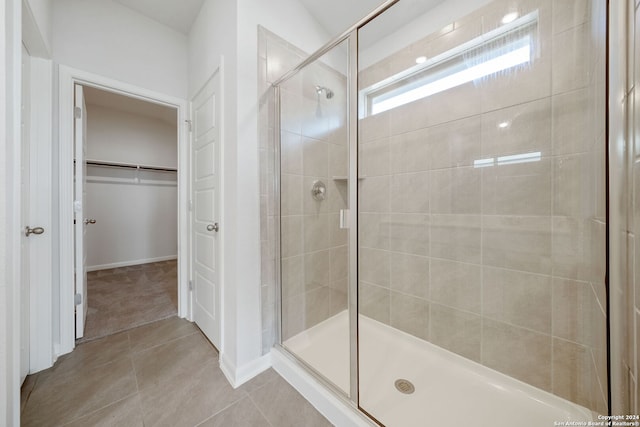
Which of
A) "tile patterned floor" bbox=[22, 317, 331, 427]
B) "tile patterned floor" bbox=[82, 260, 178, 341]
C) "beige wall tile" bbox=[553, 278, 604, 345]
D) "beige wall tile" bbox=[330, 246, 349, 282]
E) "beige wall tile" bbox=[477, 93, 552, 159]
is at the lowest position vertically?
"tile patterned floor" bbox=[22, 317, 331, 427]

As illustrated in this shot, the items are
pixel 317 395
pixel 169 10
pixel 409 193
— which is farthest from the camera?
pixel 169 10

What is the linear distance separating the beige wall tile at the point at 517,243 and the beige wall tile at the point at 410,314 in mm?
551

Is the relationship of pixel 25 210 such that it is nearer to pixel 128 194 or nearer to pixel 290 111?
pixel 290 111

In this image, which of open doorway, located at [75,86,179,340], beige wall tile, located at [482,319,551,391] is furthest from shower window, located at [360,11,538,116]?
open doorway, located at [75,86,179,340]

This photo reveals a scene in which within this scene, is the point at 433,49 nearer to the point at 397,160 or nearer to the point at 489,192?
the point at 397,160

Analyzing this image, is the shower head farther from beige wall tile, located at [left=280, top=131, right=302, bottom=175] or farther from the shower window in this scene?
beige wall tile, located at [left=280, top=131, right=302, bottom=175]

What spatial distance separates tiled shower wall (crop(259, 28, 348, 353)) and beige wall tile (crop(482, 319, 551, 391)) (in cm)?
90

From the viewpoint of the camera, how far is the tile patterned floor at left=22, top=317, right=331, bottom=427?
1.16 meters

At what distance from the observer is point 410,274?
1.72 meters

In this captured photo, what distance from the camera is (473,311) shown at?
1430mm

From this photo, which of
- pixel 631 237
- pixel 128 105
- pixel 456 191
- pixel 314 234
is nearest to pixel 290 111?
pixel 314 234

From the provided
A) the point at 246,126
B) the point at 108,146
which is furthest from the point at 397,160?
the point at 108,146

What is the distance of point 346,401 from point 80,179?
2.42 m

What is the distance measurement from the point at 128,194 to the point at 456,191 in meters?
4.90
